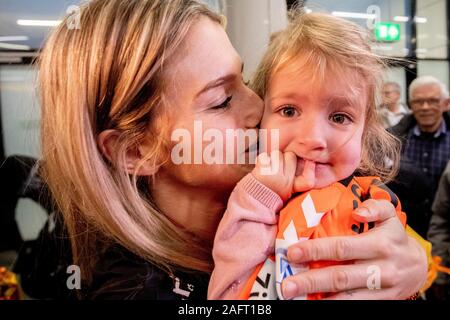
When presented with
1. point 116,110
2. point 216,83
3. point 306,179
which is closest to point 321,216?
point 306,179

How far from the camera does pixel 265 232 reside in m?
0.64

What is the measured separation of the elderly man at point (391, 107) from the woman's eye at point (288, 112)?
0.20 metres

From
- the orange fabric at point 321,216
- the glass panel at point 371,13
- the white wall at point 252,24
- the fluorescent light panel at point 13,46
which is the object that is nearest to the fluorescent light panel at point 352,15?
the glass panel at point 371,13

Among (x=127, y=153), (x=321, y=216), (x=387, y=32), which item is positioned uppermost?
(x=387, y=32)

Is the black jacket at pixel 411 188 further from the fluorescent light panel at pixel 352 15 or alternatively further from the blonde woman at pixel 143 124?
the fluorescent light panel at pixel 352 15

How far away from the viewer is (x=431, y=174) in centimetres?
106

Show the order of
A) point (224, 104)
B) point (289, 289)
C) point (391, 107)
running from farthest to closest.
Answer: point (391, 107) → point (224, 104) → point (289, 289)

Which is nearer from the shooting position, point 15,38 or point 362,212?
point 362,212

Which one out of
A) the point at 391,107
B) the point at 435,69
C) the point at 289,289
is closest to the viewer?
the point at 289,289

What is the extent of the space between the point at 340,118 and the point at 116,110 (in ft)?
1.31

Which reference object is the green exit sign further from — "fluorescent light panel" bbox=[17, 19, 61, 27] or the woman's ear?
"fluorescent light panel" bbox=[17, 19, 61, 27]

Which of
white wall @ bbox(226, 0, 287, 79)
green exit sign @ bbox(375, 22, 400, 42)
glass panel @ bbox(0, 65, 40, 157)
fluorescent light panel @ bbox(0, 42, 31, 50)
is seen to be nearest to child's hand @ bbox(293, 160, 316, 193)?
white wall @ bbox(226, 0, 287, 79)

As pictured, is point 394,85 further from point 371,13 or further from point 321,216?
point 321,216
